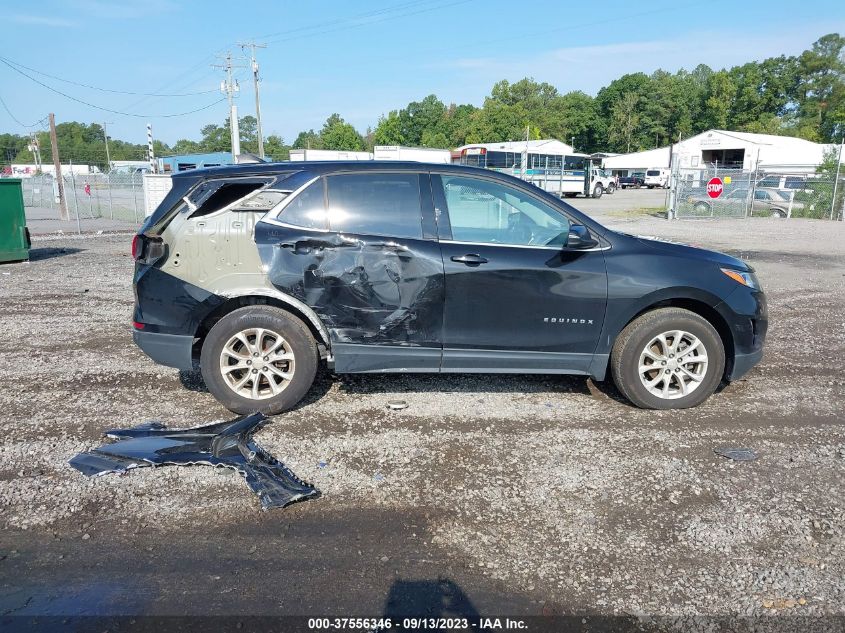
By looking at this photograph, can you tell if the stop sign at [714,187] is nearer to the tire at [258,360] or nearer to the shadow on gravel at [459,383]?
the shadow on gravel at [459,383]

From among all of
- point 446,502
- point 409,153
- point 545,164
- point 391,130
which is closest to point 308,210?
point 446,502

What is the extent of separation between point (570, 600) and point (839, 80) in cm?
12389

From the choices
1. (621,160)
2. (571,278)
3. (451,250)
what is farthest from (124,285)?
(621,160)

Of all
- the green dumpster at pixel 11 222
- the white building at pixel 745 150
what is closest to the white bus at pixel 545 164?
the white building at pixel 745 150

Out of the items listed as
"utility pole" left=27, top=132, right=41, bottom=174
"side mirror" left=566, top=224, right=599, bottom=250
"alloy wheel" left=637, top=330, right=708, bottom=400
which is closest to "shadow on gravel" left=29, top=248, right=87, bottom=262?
"side mirror" left=566, top=224, right=599, bottom=250

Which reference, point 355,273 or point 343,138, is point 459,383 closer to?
point 355,273

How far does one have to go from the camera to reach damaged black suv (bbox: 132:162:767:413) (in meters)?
4.61

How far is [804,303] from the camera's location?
9023mm

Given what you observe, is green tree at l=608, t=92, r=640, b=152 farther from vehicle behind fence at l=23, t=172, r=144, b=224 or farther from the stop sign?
vehicle behind fence at l=23, t=172, r=144, b=224

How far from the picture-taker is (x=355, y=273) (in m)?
4.62

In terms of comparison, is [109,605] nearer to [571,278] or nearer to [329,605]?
[329,605]

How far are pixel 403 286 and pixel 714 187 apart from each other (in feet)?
78.4

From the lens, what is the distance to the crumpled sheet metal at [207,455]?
145 inches

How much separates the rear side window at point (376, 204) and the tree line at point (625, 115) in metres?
85.1
